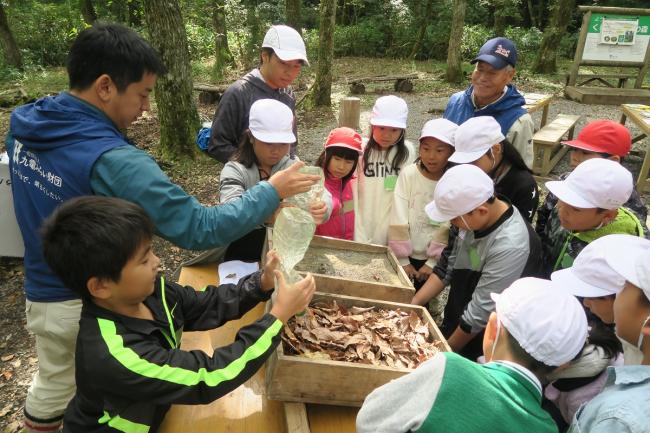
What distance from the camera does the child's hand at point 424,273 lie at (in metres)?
2.94

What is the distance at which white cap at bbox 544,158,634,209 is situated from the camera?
82.7 inches

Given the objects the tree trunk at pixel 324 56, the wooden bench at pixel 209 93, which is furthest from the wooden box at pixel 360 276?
the wooden bench at pixel 209 93

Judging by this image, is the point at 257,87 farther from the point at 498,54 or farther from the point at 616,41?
the point at 616,41

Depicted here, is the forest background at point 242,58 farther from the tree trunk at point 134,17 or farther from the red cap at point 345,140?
the red cap at point 345,140

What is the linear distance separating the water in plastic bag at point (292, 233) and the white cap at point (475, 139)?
3.64 feet

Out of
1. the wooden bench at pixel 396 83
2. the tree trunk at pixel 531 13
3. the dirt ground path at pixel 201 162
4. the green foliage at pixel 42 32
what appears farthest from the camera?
the tree trunk at pixel 531 13

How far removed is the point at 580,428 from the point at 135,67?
1.97 metres

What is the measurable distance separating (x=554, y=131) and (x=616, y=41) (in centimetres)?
525

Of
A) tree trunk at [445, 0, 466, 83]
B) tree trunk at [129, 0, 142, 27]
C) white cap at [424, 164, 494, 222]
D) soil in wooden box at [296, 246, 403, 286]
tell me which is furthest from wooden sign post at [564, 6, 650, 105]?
tree trunk at [129, 0, 142, 27]

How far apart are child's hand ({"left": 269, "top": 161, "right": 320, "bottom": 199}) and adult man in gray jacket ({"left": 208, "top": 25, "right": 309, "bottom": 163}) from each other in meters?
1.27

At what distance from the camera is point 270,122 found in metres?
2.44

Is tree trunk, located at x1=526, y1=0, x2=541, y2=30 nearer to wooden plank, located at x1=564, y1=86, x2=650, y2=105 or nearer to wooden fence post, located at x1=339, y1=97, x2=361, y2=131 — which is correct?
wooden plank, located at x1=564, y1=86, x2=650, y2=105

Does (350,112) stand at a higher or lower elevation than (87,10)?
lower

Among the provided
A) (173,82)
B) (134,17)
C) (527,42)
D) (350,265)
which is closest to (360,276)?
(350,265)
